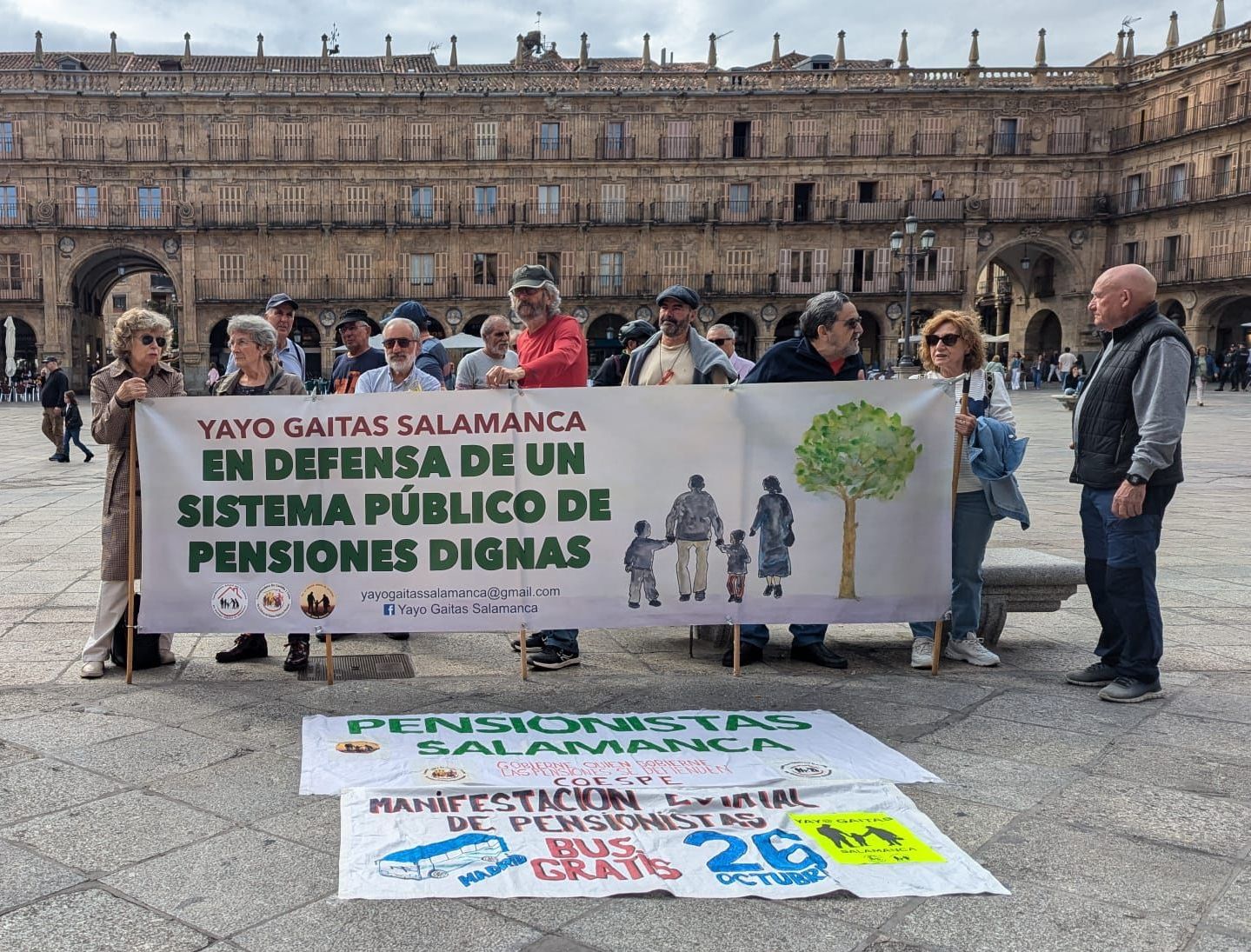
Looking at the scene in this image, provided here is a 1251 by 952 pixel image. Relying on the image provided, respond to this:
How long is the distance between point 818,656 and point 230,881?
2.84 metres

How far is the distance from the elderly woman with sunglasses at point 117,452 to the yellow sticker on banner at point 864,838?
121 inches

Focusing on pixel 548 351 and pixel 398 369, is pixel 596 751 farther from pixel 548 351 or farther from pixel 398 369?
pixel 398 369

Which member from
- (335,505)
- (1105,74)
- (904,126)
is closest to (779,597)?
(335,505)

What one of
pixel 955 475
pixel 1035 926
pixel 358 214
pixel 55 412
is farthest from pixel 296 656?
pixel 358 214

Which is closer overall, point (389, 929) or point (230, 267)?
point (389, 929)

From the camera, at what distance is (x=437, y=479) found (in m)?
4.44

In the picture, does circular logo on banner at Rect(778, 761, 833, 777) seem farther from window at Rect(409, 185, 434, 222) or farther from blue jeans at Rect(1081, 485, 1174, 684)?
window at Rect(409, 185, 434, 222)

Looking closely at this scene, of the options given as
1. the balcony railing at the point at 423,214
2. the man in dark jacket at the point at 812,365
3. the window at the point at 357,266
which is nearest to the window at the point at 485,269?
the balcony railing at the point at 423,214

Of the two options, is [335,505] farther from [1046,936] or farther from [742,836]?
[1046,936]

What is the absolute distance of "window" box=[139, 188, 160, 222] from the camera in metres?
40.2

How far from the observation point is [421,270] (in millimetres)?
41250

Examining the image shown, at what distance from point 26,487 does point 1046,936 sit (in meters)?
12.1

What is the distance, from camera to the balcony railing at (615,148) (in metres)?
41.2

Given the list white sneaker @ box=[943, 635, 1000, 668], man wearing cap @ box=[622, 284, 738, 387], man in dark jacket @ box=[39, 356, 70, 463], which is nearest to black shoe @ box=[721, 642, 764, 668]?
white sneaker @ box=[943, 635, 1000, 668]
